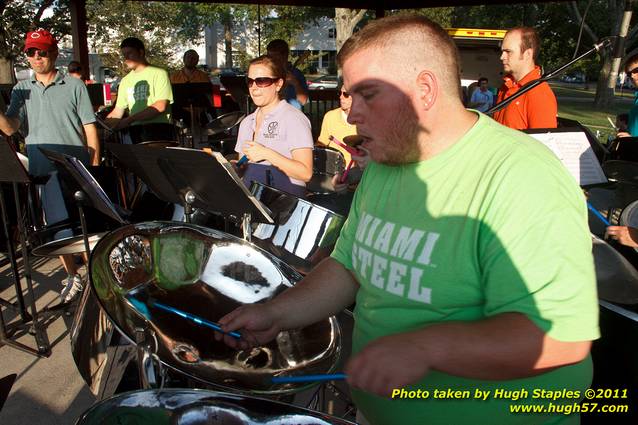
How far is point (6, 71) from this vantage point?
863 centimetres

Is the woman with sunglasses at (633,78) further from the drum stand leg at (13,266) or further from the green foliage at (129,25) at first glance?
the green foliage at (129,25)

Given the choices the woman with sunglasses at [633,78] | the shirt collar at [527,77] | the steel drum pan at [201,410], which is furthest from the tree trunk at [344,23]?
the steel drum pan at [201,410]

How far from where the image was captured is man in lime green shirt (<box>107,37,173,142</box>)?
3.50m

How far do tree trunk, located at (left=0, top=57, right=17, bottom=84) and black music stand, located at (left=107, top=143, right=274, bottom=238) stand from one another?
8.23 metres

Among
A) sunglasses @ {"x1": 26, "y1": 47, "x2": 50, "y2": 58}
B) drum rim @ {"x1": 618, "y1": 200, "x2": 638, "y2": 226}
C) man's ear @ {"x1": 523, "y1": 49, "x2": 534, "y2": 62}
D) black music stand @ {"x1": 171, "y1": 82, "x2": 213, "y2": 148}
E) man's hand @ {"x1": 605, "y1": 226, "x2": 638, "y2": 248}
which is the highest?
man's ear @ {"x1": 523, "y1": 49, "x2": 534, "y2": 62}

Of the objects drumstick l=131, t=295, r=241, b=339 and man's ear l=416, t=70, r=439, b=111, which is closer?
man's ear l=416, t=70, r=439, b=111

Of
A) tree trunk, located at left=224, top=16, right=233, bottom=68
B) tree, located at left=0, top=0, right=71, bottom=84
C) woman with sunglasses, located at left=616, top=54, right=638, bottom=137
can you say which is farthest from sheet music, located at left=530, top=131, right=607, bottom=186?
tree trunk, located at left=224, top=16, right=233, bottom=68

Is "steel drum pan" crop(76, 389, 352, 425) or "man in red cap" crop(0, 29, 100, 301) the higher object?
"man in red cap" crop(0, 29, 100, 301)

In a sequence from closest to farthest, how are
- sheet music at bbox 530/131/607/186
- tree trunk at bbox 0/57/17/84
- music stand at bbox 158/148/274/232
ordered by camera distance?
music stand at bbox 158/148/274/232, sheet music at bbox 530/131/607/186, tree trunk at bbox 0/57/17/84

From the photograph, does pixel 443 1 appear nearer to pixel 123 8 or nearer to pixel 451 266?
pixel 451 266

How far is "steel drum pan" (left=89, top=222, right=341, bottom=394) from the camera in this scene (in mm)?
1020

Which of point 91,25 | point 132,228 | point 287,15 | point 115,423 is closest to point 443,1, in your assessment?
point 132,228

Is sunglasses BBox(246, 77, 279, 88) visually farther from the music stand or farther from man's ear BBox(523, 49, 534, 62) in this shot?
man's ear BBox(523, 49, 534, 62)

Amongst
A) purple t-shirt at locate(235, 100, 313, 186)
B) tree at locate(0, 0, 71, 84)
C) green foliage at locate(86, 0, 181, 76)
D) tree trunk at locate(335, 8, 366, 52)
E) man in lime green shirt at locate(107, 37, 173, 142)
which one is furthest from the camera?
green foliage at locate(86, 0, 181, 76)
